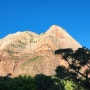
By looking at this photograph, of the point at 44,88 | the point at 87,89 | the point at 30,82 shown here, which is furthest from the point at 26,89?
the point at 44,88

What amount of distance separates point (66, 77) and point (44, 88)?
12299 centimetres

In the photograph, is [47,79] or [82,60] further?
[47,79]

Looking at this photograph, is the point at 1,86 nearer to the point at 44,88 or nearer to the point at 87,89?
the point at 87,89

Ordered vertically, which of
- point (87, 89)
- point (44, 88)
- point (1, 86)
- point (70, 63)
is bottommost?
point (87, 89)

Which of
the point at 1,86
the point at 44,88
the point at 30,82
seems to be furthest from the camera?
the point at 44,88

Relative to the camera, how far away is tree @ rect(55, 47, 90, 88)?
165ft

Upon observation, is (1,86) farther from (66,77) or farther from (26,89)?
(66,77)

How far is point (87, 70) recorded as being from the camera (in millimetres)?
51031

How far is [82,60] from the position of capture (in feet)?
165

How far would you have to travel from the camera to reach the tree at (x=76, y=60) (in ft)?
165

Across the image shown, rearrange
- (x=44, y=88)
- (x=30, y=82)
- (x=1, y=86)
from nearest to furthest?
(x=1, y=86), (x=30, y=82), (x=44, y=88)

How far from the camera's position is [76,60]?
5078 cm

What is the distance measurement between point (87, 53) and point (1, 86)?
45962mm

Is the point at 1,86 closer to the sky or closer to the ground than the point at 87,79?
closer to the sky
